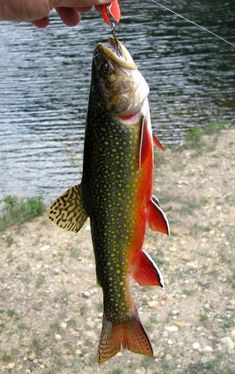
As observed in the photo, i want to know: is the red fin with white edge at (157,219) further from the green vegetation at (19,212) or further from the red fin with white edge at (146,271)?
the green vegetation at (19,212)

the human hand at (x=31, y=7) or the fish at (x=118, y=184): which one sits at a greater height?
the human hand at (x=31, y=7)

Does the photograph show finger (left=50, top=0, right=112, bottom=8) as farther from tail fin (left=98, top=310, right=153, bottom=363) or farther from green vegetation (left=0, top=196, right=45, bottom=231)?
green vegetation (left=0, top=196, right=45, bottom=231)

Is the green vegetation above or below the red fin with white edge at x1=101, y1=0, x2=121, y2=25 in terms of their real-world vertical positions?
below

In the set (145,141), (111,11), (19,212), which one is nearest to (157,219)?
(145,141)

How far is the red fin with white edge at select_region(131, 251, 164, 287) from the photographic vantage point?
255 centimetres

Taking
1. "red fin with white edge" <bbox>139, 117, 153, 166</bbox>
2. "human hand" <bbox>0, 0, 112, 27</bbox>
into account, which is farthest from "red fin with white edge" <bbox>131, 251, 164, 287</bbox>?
"human hand" <bbox>0, 0, 112, 27</bbox>

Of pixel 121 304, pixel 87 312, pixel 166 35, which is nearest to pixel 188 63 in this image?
pixel 166 35

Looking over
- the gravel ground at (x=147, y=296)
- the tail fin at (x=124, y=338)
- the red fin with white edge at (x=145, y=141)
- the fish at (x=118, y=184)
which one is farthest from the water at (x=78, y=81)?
the red fin with white edge at (x=145, y=141)

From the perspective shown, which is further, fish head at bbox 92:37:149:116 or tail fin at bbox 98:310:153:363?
tail fin at bbox 98:310:153:363

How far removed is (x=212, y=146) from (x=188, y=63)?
5360 mm

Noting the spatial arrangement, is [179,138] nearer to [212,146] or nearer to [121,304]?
[212,146]

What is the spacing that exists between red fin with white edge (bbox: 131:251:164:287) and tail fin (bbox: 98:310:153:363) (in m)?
0.28

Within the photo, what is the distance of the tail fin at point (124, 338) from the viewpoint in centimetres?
275

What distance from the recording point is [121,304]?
278 cm
